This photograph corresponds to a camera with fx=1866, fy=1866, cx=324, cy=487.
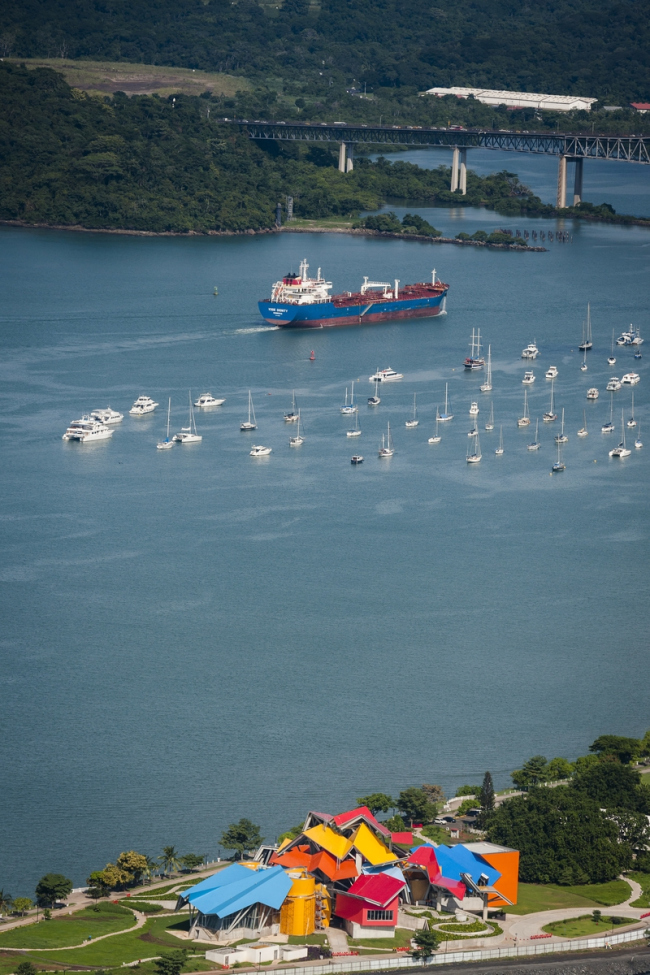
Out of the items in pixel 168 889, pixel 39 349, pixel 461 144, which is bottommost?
pixel 168 889

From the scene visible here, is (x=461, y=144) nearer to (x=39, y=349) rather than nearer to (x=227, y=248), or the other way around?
(x=227, y=248)

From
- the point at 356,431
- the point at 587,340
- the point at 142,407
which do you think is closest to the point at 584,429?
the point at 356,431

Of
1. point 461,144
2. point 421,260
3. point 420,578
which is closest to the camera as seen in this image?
point 420,578

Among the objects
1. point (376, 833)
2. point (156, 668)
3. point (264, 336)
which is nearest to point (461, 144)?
point (264, 336)

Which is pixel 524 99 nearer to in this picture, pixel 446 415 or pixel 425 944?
pixel 446 415

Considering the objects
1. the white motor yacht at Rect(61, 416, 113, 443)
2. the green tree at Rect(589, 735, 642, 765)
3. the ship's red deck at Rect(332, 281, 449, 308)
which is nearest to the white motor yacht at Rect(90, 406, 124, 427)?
the white motor yacht at Rect(61, 416, 113, 443)

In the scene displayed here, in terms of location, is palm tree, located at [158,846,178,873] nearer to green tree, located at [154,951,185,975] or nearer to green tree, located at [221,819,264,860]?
green tree, located at [221,819,264,860]
